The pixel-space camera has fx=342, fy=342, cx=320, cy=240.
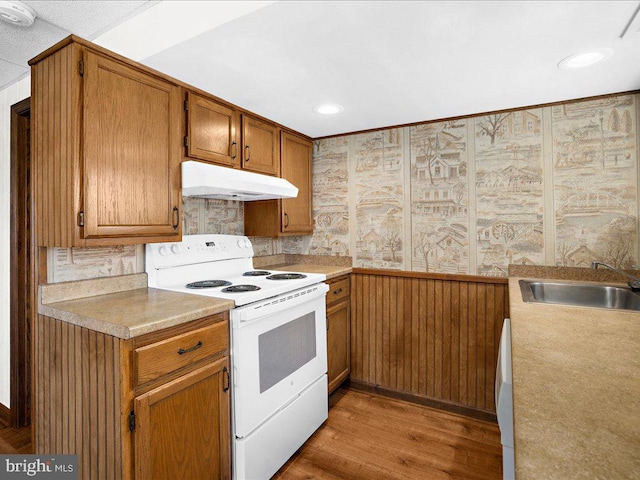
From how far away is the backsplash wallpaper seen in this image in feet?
6.84

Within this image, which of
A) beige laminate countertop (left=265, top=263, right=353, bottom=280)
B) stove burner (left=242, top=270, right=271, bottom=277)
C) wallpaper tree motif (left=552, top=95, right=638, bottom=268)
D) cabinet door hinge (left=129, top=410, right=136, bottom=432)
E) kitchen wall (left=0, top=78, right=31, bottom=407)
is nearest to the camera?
cabinet door hinge (left=129, top=410, right=136, bottom=432)

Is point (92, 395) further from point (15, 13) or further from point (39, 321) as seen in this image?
point (15, 13)

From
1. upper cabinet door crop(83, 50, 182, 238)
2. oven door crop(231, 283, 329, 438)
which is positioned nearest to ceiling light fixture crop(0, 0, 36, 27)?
upper cabinet door crop(83, 50, 182, 238)

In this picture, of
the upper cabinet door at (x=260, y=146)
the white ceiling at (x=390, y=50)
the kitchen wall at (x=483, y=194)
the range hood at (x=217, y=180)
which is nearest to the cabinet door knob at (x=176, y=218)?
the range hood at (x=217, y=180)

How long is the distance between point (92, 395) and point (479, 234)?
242 cm

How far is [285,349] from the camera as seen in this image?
1.96 metres

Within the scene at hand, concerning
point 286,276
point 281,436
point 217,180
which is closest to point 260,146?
point 217,180

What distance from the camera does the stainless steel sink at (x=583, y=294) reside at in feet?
6.09

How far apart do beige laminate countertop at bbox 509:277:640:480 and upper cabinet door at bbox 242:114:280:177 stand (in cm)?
185

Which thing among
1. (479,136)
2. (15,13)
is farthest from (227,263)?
(479,136)

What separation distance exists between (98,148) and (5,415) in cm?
209

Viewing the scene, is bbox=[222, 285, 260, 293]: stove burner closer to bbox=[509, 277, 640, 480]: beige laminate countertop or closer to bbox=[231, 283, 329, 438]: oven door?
bbox=[231, 283, 329, 438]: oven door

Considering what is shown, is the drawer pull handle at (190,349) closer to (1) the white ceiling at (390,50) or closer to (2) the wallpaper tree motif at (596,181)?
(1) the white ceiling at (390,50)

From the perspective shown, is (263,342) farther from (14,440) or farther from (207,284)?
(14,440)
